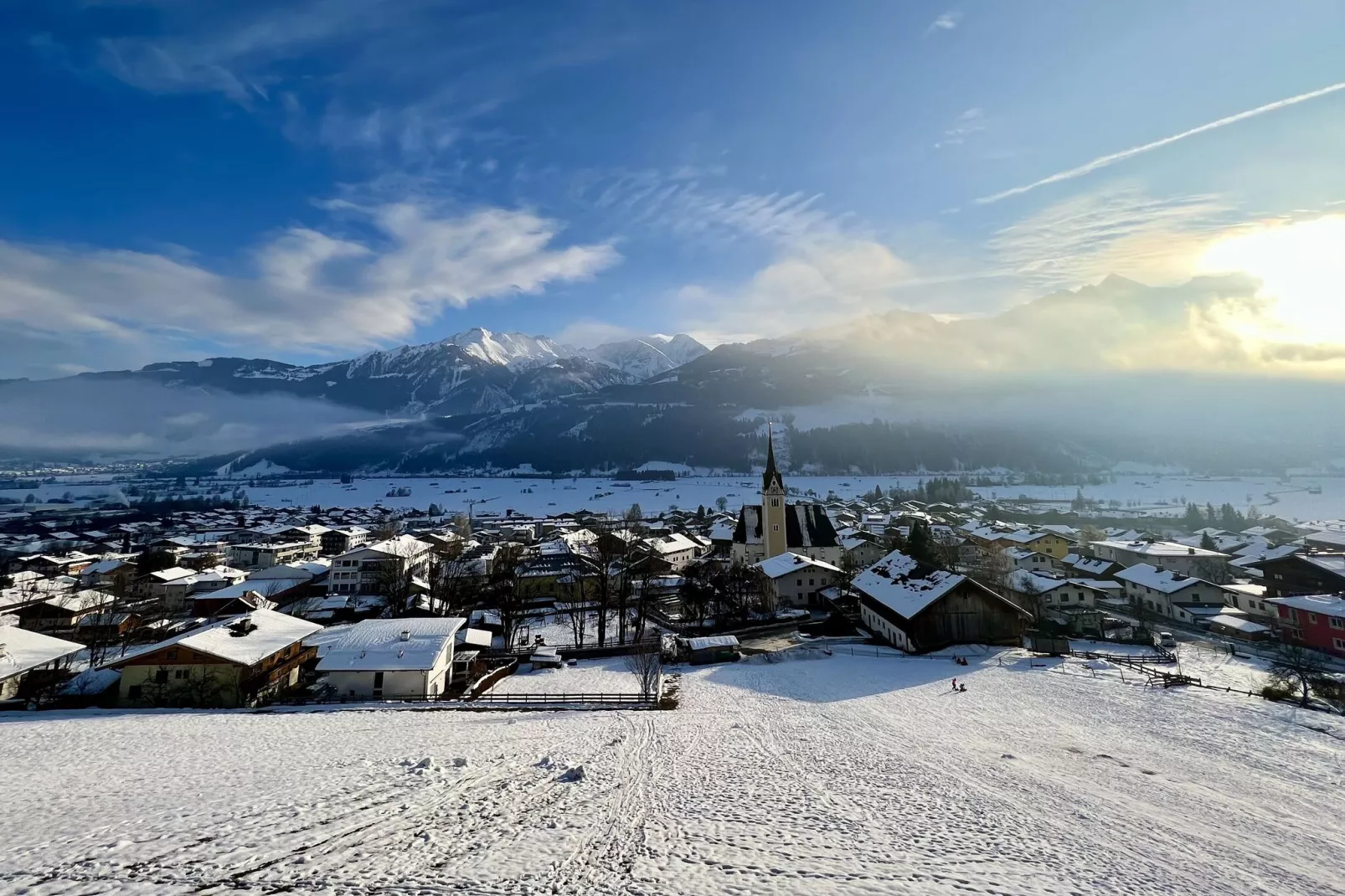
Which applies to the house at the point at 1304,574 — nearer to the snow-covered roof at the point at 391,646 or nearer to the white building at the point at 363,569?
the snow-covered roof at the point at 391,646

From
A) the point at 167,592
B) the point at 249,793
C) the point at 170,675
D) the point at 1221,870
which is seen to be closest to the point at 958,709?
the point at 1221,870

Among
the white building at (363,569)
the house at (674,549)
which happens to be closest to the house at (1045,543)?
the house at (674,549)

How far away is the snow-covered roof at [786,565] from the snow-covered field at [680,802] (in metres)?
28.9

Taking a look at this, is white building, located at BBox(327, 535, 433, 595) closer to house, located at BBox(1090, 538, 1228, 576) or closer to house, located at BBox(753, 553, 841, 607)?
house, located at BBox(753, 553, 841, 607)

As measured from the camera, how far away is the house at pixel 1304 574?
1954 inches

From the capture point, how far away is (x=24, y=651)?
28031mm

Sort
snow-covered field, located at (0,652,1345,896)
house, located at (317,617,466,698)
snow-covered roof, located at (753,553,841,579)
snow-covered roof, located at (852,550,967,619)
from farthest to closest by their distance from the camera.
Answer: snow-covered roof, located at (753,553,841,579) → snow-covered roof, located at (852,550,967,619) → house, located at (317,617,466,698) → snow-covered field, located at (0,652,1345,896)

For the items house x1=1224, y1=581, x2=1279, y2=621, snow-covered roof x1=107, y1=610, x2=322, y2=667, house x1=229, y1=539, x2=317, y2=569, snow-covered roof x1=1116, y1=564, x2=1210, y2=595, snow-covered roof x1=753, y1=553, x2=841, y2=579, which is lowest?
house x1=229, y1=539, x2=317, y2=569

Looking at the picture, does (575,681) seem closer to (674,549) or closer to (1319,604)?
(674,549)

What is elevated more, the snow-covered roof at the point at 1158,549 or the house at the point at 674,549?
the snow-covered roof at the point at 1158,549

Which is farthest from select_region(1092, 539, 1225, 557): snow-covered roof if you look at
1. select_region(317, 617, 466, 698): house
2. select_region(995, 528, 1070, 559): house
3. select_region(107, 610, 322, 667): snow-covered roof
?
select_region(107, 610, 322, 667): snow-covered roof

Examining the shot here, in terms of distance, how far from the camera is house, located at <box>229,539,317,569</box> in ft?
275

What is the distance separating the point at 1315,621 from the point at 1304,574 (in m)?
16.5

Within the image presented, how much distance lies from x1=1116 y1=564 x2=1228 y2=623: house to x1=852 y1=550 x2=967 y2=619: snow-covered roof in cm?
2845
